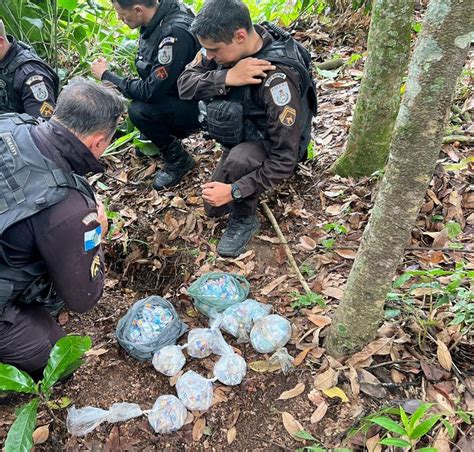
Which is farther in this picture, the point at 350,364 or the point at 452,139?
the point at 452,139

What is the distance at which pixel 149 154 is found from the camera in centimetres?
418

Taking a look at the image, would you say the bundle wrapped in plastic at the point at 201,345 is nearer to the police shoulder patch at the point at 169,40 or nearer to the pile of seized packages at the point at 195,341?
the pile of seized packages at the point at 195,341

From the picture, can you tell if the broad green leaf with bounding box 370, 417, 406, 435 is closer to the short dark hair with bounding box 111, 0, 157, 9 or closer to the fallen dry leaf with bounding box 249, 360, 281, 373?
the fallen dry leaf with bounding box 249, 360, 281, 373

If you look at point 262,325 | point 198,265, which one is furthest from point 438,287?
point 198,265

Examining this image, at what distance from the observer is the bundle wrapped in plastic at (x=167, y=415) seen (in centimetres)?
225

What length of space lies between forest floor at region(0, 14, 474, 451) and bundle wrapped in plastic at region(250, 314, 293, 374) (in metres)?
0.06

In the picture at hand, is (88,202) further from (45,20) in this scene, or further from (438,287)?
(45,20)

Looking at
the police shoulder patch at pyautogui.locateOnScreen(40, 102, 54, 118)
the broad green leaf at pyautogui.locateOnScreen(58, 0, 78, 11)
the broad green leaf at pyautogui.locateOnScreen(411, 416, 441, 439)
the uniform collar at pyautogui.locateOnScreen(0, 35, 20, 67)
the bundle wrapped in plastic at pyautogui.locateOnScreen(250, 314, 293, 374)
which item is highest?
the broad green leaf at pyautogui.locateOnScreen(58, 0, 78, 11)

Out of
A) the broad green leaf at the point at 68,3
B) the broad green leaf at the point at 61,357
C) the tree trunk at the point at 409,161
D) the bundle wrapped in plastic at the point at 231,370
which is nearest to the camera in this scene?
the tree trunk at the point at 409,161

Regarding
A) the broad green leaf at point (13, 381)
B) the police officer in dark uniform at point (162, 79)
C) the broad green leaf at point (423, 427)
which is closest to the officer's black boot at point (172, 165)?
the police officer in dark uniform at point (162, 79)

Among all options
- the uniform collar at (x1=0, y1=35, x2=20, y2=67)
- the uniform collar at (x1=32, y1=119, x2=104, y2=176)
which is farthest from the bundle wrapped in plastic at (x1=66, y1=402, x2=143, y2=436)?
the uniform collar at (x1=0, y1=35, x2=20, y2=67)

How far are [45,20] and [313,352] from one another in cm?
413

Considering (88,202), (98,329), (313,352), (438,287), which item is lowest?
(98,329)

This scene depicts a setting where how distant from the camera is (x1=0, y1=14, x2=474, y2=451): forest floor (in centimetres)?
218
